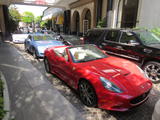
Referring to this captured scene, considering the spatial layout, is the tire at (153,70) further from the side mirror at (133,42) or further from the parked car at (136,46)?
the side mirror at (133,42)

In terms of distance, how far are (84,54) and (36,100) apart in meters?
1.78

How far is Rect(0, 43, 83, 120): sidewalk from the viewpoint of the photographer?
268cm

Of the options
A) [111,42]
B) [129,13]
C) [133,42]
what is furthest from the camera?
[129,13]

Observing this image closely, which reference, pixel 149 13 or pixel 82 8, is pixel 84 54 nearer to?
pixel 149 13

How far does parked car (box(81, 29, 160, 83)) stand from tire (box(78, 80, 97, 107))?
243 cm

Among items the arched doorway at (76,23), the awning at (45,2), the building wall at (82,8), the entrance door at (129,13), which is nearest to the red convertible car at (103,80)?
the entrance door at (129,13)

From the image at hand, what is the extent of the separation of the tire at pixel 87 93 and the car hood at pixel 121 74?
33cm

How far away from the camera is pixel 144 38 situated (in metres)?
4.56

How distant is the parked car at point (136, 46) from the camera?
4.04m

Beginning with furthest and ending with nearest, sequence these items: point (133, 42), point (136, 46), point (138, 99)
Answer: point (133, 42) < point (136, 46) < point (138, 99)

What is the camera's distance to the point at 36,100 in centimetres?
324

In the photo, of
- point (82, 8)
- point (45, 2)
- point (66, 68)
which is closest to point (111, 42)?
point (66, 68)

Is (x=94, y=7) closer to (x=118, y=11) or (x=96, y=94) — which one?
(x=118, y=11)

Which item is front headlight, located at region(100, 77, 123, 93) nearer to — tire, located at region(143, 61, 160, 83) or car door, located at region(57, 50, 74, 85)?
car door, located at region(57, 50, 74, 85)
